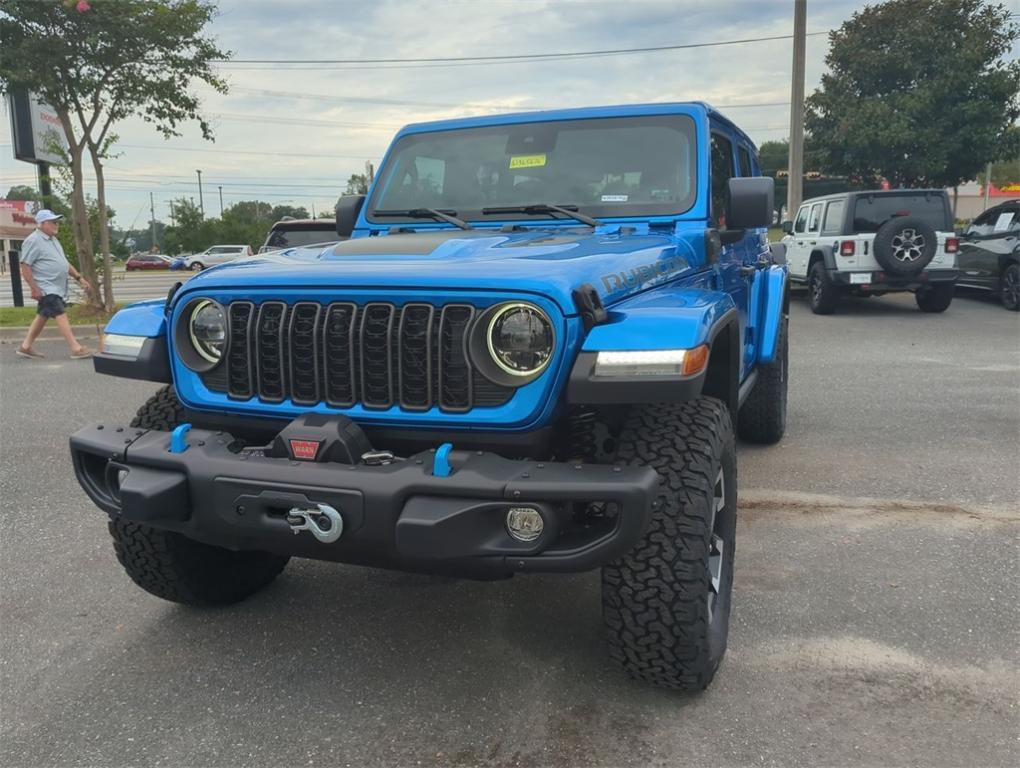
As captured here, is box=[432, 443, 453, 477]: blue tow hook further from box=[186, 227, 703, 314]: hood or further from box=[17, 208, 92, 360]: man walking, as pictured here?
box=[17, 208, 92, 360]: man walking

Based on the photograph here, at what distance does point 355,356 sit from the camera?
249cm

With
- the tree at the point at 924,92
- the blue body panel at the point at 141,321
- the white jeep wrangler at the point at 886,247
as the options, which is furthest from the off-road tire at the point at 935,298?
the blue body panel at the point at 141,321

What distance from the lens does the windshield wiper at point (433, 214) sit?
11.6 feet

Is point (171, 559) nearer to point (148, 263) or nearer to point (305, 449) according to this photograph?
point (305, 449)

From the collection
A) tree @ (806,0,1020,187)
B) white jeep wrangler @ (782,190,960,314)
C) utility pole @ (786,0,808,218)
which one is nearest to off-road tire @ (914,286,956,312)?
white jeep wrangler @ (782,190,960,314)

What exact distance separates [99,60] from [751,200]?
11318mm

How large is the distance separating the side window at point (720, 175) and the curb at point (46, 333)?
9.75 m

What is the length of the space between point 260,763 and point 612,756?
3.16 feet

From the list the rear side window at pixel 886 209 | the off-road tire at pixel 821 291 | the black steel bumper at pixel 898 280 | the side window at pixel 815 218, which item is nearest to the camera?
the black steel bumper at pixel 898 280

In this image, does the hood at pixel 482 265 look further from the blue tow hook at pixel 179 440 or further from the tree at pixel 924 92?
the tree at pixel 924 92

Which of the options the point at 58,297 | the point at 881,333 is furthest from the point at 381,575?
the point at 881,333

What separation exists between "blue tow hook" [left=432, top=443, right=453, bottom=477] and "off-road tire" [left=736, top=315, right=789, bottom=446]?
318cm

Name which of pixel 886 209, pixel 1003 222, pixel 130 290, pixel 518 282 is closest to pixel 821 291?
pixel 886 209

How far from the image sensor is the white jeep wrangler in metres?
11.4
